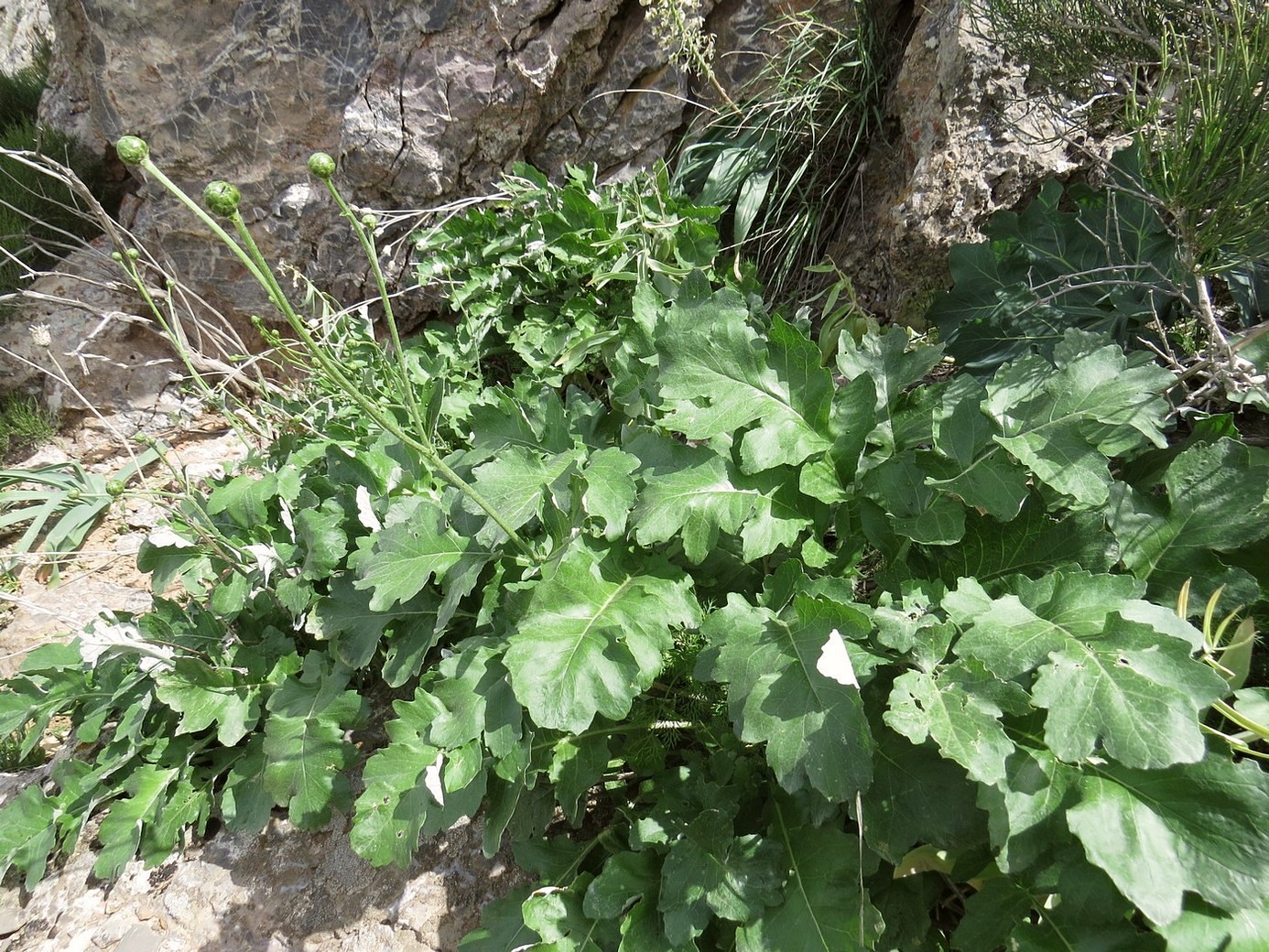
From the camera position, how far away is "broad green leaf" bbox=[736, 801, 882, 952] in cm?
130

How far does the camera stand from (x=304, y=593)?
78.4 inches

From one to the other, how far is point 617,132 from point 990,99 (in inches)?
64.9

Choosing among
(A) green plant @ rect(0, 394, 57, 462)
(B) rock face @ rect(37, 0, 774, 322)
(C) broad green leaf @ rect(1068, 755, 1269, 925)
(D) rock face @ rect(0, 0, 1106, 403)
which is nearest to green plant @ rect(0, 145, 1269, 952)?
(C) broad green leaf @ rect(1068, 755, 1269, 925)

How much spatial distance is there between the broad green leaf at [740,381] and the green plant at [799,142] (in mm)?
1310

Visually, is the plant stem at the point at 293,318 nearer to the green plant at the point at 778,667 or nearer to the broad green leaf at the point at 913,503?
the green plant at the point at 778,667

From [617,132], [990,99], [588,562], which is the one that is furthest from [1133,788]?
[617,132]

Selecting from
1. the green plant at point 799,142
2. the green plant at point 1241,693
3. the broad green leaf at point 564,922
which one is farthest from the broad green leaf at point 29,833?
the green plant at point 799,142

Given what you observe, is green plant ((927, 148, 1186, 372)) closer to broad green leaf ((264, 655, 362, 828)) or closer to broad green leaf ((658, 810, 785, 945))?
broad green leaf ((658, 810, 785, 945))

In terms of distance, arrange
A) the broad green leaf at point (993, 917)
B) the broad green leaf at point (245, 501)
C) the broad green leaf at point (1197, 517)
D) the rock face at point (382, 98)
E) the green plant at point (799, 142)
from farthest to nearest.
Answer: the rock face at point (382, 98) < the green plant at point (799, 142) < the broad green leaf at point (245, 501) < the broad green leaf at point (1197, 517) < the broad green leaf at point (993, 917)

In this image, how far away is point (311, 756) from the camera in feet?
5.99

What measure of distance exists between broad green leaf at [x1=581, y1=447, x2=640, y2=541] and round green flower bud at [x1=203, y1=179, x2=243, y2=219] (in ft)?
2.74

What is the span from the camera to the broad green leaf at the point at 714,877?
1380 mm

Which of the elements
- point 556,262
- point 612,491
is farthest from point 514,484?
point 556,262

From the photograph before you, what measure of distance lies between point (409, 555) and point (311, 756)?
0.60 m
